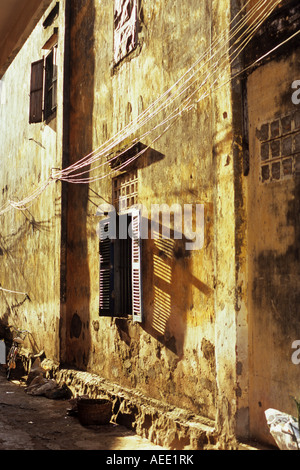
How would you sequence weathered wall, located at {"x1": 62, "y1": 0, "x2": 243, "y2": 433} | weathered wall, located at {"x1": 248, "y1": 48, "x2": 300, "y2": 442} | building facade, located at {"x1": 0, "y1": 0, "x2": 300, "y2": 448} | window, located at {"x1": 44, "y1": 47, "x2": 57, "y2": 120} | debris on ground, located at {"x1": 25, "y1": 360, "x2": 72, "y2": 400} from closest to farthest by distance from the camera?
1. weathered wall, located at {"x1": 248, "y1": 48, "x2": 300, "y2": 442}
2. building facade, located at {"x1": 0, "y1": 0, "x2": 300, "y2": 448}
3. weathered wall, located at {"x1": 62, "y1": 0, "x2": 243, "y2": 433}
4. debris on ground, located at {"x1": 25, "y1": 360, "x2": 72, "y2": 400}
5. window, located at {"x1": 44, "y1": 47, "x2": 57, "y2": 120}

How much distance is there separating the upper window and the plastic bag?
5.07m

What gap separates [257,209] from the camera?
16.0 feet

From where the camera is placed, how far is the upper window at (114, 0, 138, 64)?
7332mm

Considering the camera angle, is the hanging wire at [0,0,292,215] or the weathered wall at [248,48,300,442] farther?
the hanging wire at [0,0,292,215]

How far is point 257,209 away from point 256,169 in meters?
0.37

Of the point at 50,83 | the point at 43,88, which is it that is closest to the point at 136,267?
the point at 50,83

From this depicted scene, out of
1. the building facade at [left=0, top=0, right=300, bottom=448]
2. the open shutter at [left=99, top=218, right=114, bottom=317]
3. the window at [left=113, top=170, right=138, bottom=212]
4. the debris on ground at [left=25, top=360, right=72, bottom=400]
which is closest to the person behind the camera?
the building facade at [left=0, top=0, right=300, bottom=448]

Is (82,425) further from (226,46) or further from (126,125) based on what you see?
(226,46)

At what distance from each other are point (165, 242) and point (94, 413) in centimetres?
227

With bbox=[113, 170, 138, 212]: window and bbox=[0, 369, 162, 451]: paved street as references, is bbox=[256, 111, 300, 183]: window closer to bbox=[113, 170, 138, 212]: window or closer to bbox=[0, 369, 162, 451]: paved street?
bbox=[113, 170, 138, 212]: window

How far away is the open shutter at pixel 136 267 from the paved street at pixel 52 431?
4.49ft

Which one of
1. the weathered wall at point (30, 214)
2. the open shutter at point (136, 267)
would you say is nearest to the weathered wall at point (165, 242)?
the open shutter at point (136, 267)

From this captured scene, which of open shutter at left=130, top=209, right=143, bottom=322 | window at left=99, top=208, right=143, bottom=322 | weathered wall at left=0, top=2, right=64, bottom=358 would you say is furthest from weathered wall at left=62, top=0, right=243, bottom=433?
weathered wall at left=0, top=2, right=64, bottom=358

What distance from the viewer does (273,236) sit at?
4.70 m
